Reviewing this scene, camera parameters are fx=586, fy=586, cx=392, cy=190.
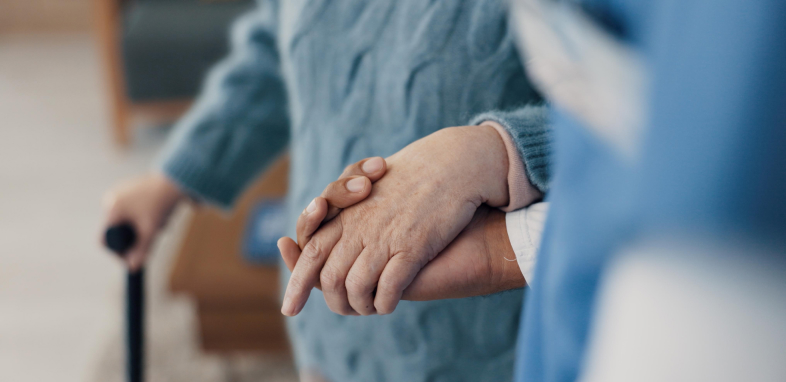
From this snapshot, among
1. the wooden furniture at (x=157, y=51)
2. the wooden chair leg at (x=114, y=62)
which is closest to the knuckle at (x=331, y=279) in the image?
the wooden furniture at (x=157, y=51)

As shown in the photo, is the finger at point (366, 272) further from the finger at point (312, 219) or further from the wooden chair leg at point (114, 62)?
the wooden chair leg at point (114, 62)

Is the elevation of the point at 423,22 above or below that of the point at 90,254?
above

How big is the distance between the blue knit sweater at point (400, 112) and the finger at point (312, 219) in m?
0.10

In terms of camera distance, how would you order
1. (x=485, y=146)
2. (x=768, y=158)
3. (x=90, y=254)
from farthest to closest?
(x=90, y=254), (x=485, y=146), (x=768, y=158)

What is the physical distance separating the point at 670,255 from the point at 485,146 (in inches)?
6.6

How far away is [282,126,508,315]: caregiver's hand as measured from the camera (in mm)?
275

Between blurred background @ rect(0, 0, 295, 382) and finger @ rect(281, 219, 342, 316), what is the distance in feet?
1.94

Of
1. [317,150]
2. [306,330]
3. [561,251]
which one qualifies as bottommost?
[306,330]

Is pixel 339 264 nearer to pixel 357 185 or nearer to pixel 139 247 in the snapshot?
pixel 357 185

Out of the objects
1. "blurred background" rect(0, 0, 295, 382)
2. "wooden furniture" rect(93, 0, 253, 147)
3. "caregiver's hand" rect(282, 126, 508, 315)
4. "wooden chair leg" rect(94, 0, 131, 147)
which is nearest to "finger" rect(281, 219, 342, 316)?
"caregiver's hand" rect(282, 126, 508, 315)

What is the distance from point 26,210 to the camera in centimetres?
189

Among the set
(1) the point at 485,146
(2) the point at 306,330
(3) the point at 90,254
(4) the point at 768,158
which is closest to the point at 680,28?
(4) the point at 768,158

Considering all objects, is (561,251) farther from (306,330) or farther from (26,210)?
(26,210)

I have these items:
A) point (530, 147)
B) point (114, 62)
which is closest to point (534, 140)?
point (530, 147)
